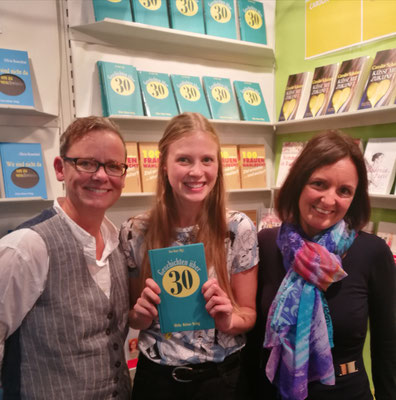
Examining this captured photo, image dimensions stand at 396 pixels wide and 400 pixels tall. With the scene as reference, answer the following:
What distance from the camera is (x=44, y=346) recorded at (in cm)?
108

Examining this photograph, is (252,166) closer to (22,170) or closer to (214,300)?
(22,170)

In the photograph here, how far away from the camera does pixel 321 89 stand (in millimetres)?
2844

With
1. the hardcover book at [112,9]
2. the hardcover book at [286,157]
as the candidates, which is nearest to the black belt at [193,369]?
the hardcover book at [286,157]

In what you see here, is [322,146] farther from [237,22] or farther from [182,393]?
[237,22]

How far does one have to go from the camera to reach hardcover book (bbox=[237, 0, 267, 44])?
315 centimetres

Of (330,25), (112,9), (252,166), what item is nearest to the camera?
(112,9)

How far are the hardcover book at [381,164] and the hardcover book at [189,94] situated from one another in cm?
135

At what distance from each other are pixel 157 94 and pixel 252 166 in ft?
3.66

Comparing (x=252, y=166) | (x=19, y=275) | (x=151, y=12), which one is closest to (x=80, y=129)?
(x=19, y=275)

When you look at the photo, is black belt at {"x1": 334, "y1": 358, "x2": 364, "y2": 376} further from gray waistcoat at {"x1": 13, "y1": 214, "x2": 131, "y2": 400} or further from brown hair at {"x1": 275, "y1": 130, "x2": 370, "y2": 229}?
gray waistcoat at {"x1": 13, "y1": 214, "x2": 131, "y2": 400}

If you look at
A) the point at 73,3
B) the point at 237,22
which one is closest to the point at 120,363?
the point at 73,3

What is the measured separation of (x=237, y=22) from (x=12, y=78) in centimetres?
196

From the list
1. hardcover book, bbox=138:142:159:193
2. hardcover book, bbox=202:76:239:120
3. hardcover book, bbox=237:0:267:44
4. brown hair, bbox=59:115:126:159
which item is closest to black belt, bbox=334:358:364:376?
brown hair, bbox=59:115:126:159

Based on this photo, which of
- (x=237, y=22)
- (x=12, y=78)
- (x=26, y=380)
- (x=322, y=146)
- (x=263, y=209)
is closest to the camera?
(x=26, y=380)
